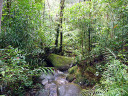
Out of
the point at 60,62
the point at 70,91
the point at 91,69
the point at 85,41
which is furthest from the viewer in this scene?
the point at 60,62

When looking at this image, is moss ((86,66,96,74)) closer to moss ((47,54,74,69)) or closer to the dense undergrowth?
the dense undergrowth

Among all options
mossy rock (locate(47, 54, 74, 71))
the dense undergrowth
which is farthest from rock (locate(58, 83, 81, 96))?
mossy rock (locate(47, 54, 74, 71))

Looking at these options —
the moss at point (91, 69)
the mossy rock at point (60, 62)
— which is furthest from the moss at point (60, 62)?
the moss at point (91, 69)

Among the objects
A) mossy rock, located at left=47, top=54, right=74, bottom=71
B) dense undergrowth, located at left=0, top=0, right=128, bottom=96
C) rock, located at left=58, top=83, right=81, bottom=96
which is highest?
dense undergrowth, located at left=0, top=0, right=128, bottom=96

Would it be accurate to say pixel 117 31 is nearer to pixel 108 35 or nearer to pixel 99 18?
pixel 108 35

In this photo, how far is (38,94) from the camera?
345 centimetres

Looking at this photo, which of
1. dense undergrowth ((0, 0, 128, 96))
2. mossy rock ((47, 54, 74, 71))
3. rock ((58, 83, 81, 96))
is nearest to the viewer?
dense undergrowth ((0, 0, 128, 96))

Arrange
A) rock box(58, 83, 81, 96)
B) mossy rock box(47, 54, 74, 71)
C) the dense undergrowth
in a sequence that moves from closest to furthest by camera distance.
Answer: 1. the dense undergrowth
2. rock box(58, 83, 81, 96)
3. mossy rock box(47, 54, 74, 71)

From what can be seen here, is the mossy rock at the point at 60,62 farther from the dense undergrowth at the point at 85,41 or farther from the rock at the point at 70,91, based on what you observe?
the rock at the point at 70,91

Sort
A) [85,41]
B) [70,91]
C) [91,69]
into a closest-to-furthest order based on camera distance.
Answer: [70,91], [91,69], [85,41]

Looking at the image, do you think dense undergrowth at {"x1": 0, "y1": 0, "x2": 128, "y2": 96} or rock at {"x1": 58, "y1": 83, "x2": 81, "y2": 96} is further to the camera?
rock at {"x1": 58, "y1": 83, "x2": 81, "y2": 96}

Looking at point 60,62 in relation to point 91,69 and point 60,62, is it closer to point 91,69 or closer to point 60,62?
point 60,62

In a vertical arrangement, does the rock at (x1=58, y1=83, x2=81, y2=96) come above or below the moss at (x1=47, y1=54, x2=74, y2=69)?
below

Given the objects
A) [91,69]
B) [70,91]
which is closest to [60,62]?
[91,69]
